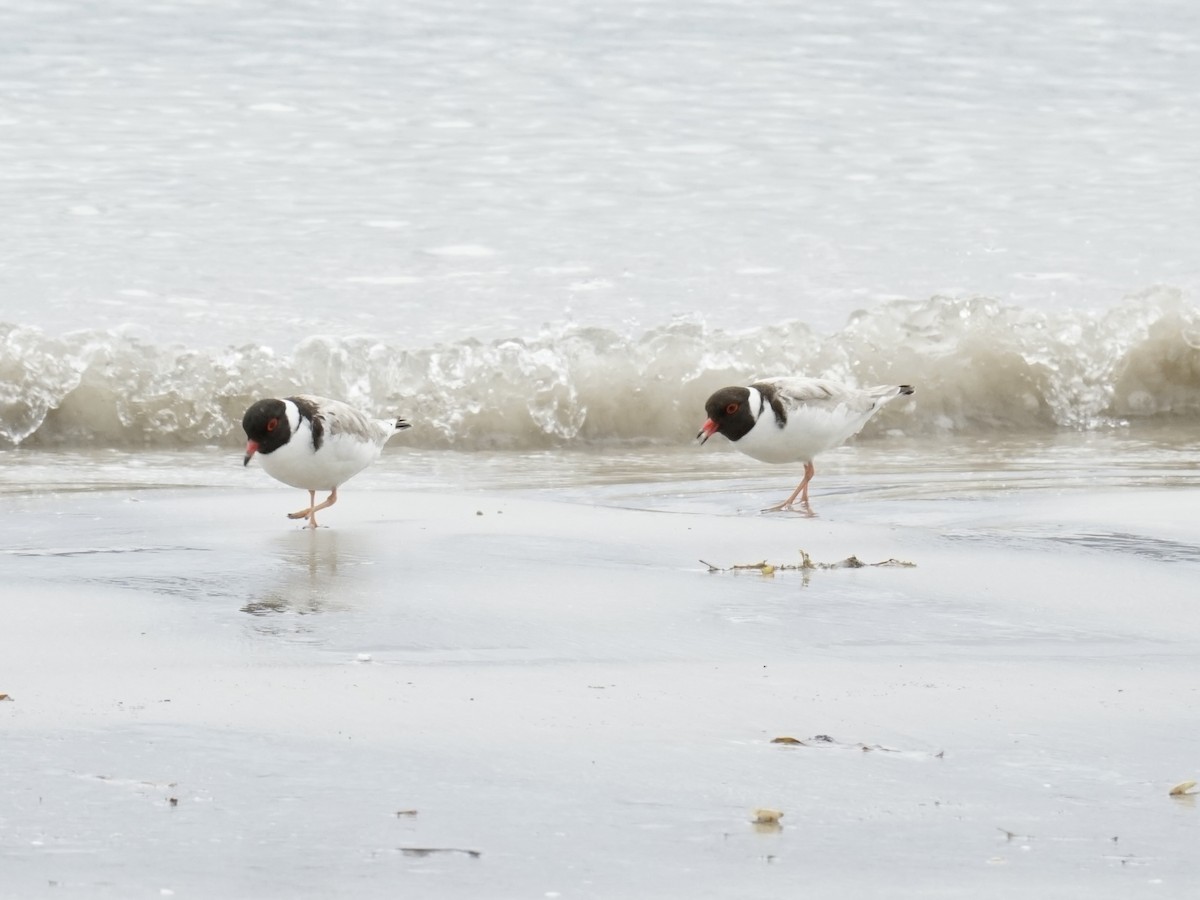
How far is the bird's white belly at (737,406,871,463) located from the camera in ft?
29.2

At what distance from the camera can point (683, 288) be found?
14.8 m

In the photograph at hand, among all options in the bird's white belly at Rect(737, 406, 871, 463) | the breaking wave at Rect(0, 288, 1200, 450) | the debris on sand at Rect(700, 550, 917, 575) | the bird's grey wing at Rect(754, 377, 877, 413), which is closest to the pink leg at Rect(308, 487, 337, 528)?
the debris on sand at Rect(700, 550, 917, 575)

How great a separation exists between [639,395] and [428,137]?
33.0 ft

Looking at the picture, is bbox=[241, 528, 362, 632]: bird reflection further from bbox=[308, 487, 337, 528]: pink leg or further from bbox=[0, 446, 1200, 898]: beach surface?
bbox=[308, 487, 337, 528]: pink leg

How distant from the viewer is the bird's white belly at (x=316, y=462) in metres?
7.57

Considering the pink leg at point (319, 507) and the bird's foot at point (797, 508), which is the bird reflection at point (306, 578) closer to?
the pink leg at point (319, 507)

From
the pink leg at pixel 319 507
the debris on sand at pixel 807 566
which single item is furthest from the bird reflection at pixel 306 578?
the debris on sand at pixel 807 566

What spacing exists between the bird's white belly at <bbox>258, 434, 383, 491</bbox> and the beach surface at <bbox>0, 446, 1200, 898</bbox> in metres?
0.21

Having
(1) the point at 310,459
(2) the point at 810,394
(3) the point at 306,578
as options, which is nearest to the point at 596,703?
(3) the point at 306,578

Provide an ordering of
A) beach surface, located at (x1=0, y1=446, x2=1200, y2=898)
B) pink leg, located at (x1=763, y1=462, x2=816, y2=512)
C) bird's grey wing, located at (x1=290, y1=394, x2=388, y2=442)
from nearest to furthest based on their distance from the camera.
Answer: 1. beach surface, located at (x1=0, y1=446, x2=1200, y2=898)
2. bird's grey wing, located at (x1=290, y1=394, x2=388, y2=442)
3. pink leg, located at (x1=763, y1=462, x2=816, y2=512)

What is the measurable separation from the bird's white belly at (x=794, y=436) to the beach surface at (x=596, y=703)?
131cm

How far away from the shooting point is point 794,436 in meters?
8.93

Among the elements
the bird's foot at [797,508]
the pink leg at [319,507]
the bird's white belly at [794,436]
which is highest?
the bird's white belly at [794,436]

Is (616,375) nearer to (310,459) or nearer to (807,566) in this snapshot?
(310,459)
